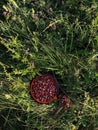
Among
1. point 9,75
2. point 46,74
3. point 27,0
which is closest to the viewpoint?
point 9,75

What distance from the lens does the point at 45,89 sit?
2.65 meters

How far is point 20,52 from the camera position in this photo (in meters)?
2.65

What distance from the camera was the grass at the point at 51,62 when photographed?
2537 millimetres

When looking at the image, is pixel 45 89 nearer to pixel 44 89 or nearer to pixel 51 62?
pixel 44 89

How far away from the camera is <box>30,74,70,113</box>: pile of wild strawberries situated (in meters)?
2.62

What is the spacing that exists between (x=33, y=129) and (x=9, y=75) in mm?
464

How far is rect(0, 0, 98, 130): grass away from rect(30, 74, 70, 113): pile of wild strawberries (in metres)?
0.04

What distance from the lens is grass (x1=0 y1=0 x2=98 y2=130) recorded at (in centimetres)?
254

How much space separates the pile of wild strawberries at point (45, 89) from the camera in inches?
103

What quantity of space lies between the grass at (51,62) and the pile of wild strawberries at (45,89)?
1.6 inches

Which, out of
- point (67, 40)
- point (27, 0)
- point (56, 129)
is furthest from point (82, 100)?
point (27, 0)

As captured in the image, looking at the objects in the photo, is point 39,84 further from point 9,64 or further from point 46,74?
point 9,64

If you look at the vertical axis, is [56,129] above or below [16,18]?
below

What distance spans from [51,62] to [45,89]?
0.72 ft
